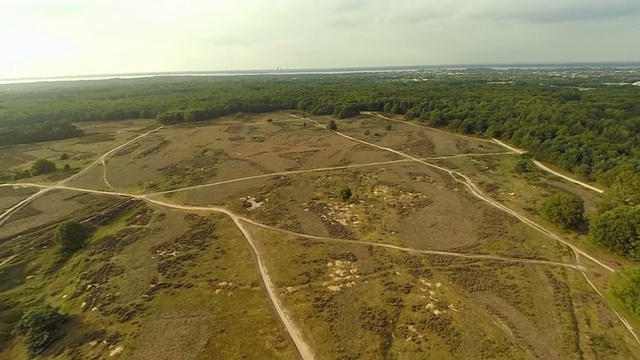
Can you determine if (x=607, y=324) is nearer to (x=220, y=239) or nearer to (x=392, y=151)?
(x=220, y=239)

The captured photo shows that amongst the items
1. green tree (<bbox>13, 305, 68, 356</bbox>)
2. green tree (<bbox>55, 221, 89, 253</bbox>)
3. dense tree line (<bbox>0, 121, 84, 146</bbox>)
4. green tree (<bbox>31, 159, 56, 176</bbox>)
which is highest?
dense tree line (<bbox>0, 121, 84, 146</bbox>)

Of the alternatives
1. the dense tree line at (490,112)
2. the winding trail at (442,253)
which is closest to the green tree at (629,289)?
the winding trail at (442,253)

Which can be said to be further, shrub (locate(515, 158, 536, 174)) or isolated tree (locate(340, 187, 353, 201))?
shrub (locate(515, 158, 536, 174))

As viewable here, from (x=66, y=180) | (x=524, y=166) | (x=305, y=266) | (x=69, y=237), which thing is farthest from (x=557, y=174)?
(x=66, y=180)

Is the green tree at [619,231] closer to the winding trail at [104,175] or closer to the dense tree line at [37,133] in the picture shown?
the winding trail at [104,175]

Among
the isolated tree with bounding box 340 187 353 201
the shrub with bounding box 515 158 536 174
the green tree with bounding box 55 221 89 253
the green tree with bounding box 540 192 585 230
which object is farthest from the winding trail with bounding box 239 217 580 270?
the shrub with bounding box 515 158 536 174

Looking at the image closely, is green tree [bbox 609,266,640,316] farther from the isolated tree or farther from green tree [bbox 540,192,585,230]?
the isolated tree

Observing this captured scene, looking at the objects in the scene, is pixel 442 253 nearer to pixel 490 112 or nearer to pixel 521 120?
pixel 521 120
